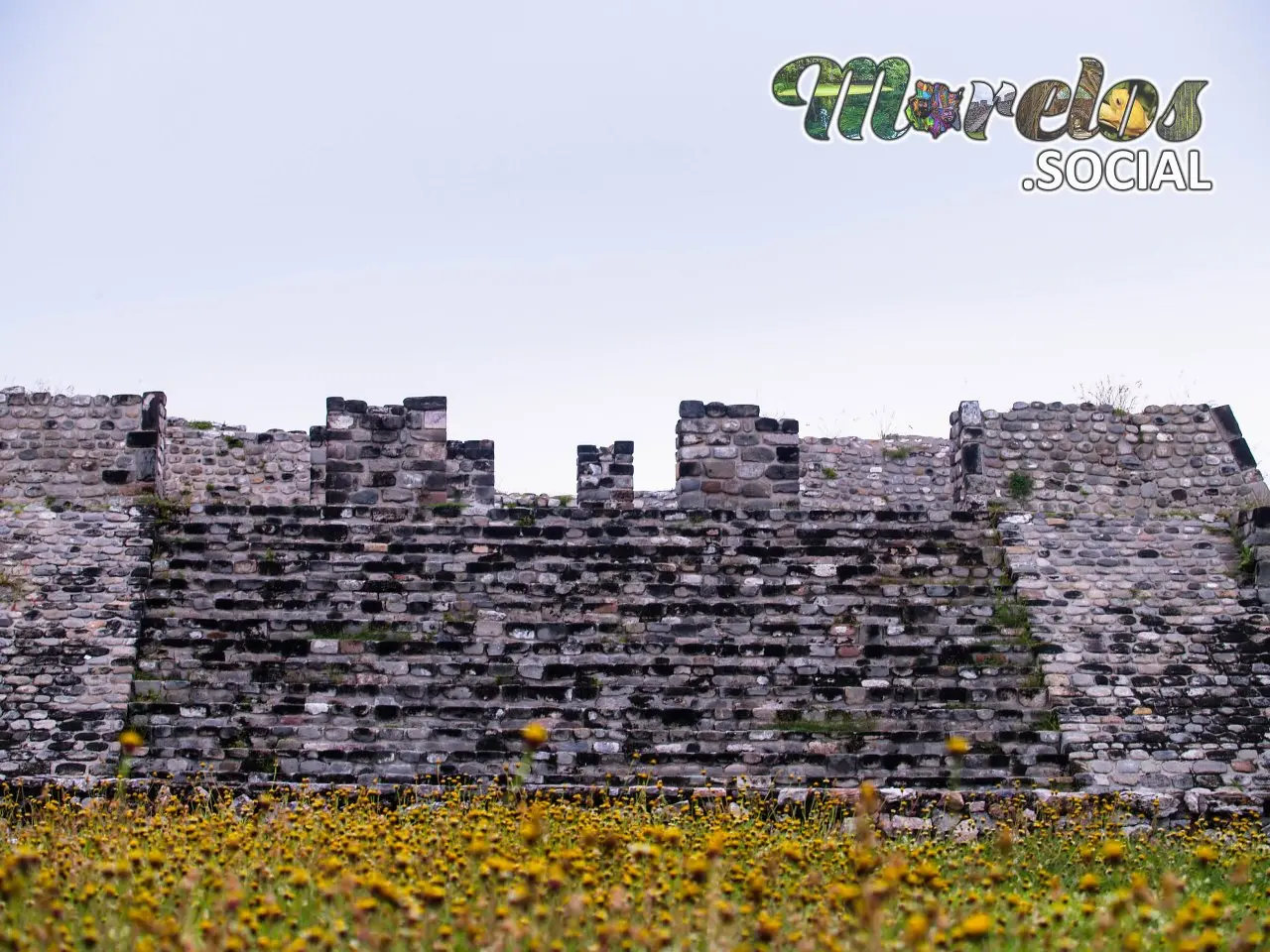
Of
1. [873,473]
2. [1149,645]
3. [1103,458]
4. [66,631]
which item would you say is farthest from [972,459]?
[66,631]

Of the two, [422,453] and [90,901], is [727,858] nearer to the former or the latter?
[90,901]

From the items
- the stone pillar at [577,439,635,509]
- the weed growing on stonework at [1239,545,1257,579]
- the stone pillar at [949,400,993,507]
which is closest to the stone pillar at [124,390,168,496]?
the stone pillar at [577,439,635,509]

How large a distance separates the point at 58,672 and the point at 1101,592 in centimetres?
949

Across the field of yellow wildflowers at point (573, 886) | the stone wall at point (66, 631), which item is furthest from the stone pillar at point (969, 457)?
the stone wall at point (66, 631)

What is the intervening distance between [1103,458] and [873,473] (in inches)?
192

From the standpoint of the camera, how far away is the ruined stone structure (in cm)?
1031

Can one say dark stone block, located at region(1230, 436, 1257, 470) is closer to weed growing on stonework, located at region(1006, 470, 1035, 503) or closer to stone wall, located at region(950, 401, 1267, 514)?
stone wall, located at region(950, 401, 1267, 514)

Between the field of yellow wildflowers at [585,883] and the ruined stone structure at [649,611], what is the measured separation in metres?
2.34

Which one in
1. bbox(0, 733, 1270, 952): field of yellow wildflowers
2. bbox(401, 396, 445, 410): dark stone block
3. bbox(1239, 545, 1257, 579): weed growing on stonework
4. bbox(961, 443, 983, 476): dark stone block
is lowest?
Answer: bbox(0, 733, 1270, 952): field of yellow wildflowers

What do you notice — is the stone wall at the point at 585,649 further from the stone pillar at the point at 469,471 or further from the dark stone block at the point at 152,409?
the dark stone block at the point at 152,409

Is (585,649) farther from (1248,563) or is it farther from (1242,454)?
(1242,454)

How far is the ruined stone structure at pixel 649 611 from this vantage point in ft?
33.8

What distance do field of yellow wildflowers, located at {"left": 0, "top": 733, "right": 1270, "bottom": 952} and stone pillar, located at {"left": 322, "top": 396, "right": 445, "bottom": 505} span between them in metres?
5.72

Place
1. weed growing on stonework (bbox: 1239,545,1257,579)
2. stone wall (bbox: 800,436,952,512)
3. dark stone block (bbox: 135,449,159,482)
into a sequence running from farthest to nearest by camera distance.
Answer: stone wall (bbox: 800,436,952,512) < dark stone block (bbox: 135,449,159,482) < weed growing on stonework (bbox: 1239,545,1257,579)
